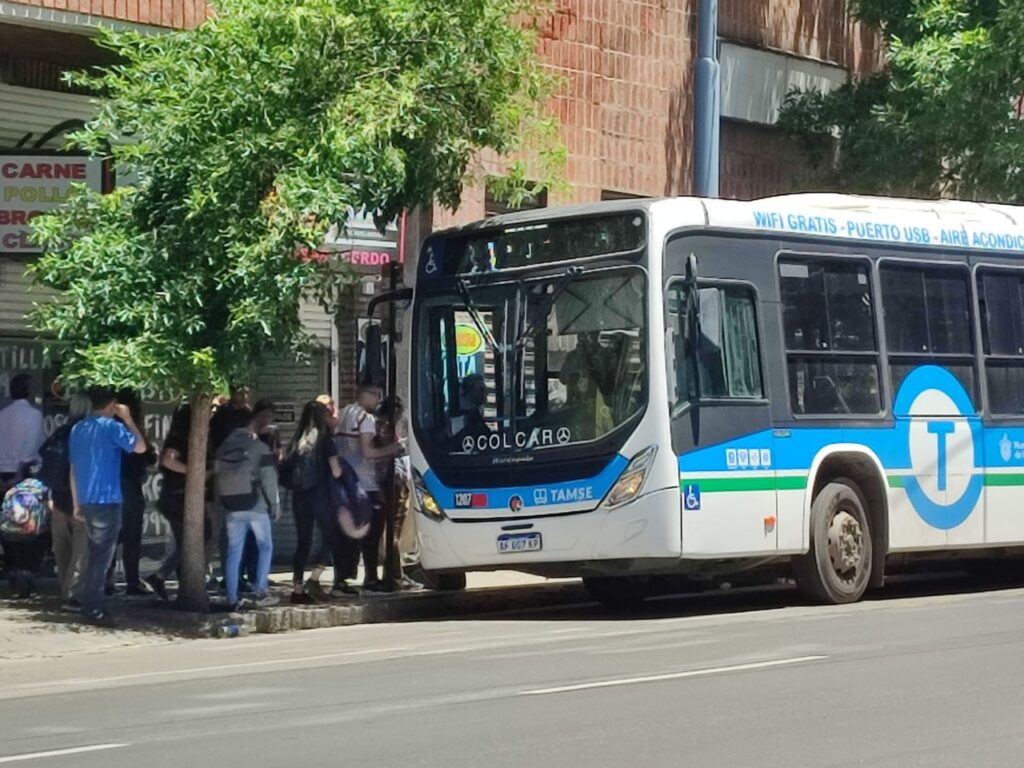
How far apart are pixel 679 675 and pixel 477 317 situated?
5.56m

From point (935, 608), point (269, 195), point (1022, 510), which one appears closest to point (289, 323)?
point (269, 195)

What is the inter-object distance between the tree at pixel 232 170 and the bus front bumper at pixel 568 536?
2.06 m

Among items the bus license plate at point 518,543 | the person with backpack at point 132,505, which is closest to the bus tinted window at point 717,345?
the bus license plate at point 518,543

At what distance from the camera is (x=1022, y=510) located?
18188mm

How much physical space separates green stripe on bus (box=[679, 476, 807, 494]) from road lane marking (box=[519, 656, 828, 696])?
3399 mm

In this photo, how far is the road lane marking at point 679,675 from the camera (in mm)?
10797

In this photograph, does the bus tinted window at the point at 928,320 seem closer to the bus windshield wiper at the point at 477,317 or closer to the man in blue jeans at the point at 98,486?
the bus windshield wiper at the point at 477,317

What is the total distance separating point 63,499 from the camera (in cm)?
1630

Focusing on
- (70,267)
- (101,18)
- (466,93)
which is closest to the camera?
(70,267)

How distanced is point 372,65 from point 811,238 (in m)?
3.96

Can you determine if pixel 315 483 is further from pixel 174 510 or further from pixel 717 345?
pixel 717 345

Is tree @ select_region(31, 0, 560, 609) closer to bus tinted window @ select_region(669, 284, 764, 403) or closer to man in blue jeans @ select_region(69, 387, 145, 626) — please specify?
man in blue jeans @ select_region(69, 387, 145, 626)

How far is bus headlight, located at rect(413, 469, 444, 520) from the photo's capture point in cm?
1622

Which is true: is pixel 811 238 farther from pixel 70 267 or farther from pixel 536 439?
pixel 70 267
